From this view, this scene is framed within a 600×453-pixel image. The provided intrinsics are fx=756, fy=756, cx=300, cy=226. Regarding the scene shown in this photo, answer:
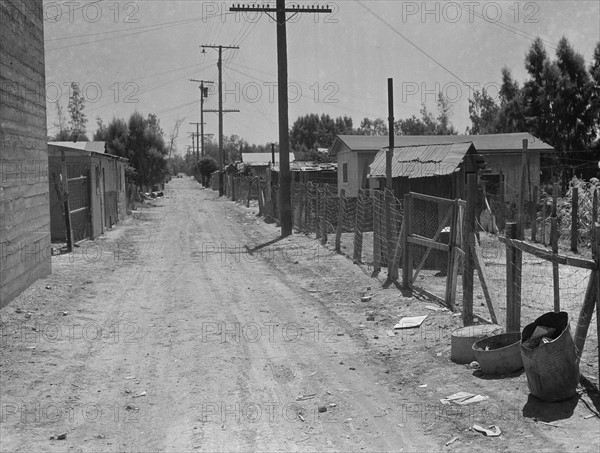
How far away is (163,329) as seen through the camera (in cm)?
1021

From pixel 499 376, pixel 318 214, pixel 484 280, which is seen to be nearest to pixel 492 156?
pixel 318 214

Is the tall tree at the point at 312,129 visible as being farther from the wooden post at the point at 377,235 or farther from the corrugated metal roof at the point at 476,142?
the wooden post at the point at 377,235

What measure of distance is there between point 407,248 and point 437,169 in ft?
29.4

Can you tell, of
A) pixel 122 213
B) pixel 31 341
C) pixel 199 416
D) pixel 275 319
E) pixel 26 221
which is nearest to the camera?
pixel 199 416

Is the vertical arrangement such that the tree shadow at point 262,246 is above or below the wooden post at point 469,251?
below

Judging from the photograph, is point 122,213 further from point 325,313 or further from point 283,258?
point 325,313

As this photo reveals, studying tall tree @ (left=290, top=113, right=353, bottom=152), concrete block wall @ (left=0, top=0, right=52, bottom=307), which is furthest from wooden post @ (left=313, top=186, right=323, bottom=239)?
tall tree @ (left=290, top=113, right=353, bottom=152)

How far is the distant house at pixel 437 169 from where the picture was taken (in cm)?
2048

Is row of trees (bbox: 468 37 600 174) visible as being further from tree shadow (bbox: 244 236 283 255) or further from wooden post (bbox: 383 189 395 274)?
wooden post (bbox: 383 189 395 274)

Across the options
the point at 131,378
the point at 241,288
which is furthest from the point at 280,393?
the point at 241,288

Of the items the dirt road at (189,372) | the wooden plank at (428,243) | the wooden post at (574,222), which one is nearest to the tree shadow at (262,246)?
the dirt road at (189,372)

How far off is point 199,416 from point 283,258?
1195cm

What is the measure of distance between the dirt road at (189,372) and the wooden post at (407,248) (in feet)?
4.60

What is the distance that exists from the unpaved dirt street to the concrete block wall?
541 mm
